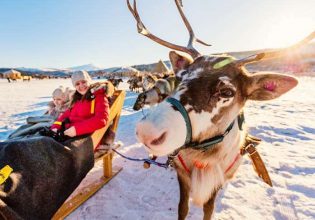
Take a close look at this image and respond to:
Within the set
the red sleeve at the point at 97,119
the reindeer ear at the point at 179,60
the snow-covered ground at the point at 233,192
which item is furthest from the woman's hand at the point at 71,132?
the reindeer ear at the point at 179,60

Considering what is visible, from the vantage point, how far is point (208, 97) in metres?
1.72

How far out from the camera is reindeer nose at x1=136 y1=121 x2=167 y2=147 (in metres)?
1.35

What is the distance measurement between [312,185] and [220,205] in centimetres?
144

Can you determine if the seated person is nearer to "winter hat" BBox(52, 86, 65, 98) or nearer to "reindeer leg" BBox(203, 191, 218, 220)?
"winter hat" BBox(52, 86, 65, 98)

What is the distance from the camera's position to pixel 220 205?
2.98 m

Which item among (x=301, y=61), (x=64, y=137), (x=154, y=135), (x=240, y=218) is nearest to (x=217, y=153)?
(x=154, y=135)

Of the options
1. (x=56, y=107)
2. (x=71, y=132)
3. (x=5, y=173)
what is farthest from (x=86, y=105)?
(x=56, y=107)

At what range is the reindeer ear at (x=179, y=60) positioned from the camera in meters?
2.16

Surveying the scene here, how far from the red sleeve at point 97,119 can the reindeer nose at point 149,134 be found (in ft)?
4.99

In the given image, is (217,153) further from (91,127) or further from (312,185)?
(312,185)

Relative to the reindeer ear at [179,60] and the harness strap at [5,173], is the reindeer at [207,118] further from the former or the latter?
the harness strap at [5,173]

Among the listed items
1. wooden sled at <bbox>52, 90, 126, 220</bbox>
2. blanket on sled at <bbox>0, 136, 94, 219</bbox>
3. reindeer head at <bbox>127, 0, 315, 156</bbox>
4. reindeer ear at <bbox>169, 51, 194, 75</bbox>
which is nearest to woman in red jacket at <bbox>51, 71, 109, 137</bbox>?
wooden sled at <bbox>52, 90, 126, 220</bbox>

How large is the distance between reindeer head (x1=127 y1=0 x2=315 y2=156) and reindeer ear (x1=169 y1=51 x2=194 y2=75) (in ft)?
0.10

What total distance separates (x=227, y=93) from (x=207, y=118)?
0.25 meters
